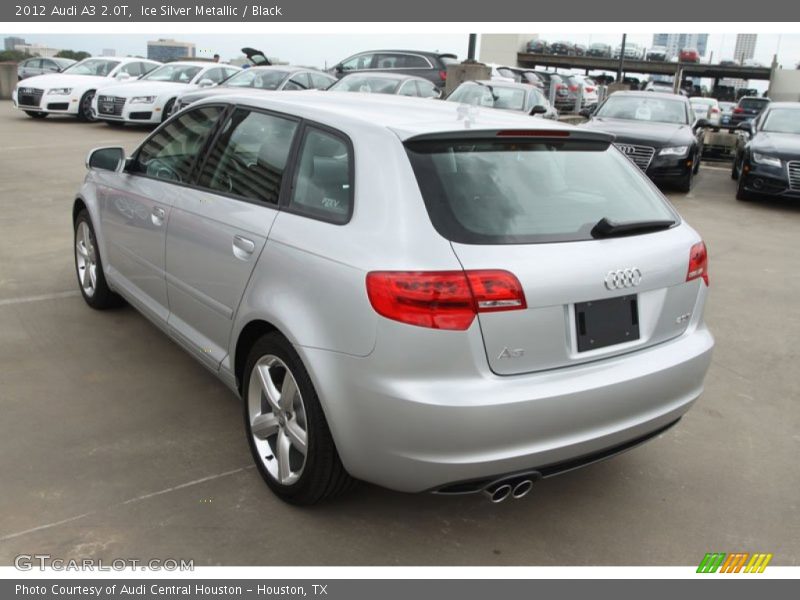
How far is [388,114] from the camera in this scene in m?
3.20

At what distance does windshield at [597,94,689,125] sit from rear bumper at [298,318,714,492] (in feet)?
35.9

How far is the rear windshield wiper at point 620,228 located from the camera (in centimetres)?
290

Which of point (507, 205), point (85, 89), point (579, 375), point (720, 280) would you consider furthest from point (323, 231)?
point (85, 89)

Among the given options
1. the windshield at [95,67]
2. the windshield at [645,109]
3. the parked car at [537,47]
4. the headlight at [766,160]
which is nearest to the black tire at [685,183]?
the headlight at [766,160]

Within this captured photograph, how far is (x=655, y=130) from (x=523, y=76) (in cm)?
1493

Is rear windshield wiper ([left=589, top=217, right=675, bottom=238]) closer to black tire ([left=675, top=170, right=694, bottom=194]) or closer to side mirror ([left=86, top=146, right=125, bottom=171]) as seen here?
side mirror ([left=86, top=146, right=125, bottom=171])

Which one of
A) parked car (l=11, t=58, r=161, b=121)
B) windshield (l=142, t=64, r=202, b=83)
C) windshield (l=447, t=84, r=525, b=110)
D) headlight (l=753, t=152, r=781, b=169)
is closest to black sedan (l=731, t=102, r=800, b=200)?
headlight (l=753, t=152, r=781, b=169)

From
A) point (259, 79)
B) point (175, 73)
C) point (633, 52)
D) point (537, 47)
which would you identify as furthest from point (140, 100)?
point (633, 52)

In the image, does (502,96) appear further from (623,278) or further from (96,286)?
(623,278)

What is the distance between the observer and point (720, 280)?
7129 mm

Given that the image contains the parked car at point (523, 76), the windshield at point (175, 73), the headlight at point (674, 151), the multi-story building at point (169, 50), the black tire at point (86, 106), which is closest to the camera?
the headlight at point (674, 151)

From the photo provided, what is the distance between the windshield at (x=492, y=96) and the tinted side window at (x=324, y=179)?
426 inches

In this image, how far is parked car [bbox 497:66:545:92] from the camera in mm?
24812

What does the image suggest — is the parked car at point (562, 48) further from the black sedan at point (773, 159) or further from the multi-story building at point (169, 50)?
the black sedan at point (773, 159)
